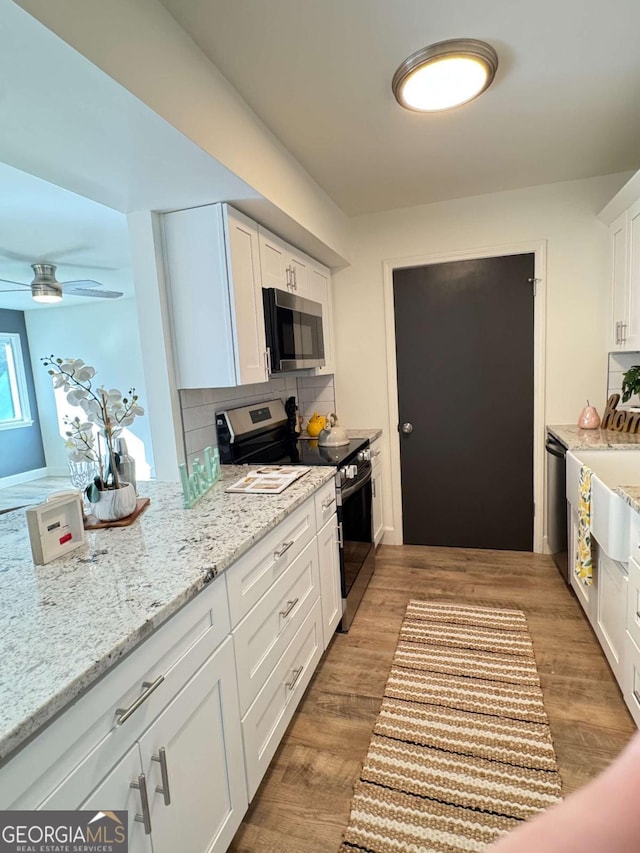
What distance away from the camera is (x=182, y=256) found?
1919 mm

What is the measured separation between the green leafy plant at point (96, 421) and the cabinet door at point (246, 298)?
57 cm

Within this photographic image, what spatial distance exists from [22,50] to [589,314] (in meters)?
3.00

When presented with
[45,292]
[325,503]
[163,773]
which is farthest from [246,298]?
[45,292]

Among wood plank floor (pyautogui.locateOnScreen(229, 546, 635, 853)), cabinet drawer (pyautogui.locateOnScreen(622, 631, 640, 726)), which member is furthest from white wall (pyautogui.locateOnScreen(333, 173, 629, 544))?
cabinet drawer (pyautogui.locateOnScreen(622, 631, 640, 726))

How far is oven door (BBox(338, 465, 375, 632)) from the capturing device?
7.35 feet

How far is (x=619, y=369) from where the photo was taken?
9.10ft

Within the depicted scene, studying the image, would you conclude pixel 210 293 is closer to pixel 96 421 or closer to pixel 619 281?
pixel 96 421

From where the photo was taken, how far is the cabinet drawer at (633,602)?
1499 millimetres

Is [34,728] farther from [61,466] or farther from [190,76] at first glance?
[61,466]

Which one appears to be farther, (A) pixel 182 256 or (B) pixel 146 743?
(A) pixel 182 256

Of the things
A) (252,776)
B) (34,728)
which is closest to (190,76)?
(34,728)

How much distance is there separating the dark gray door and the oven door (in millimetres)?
691

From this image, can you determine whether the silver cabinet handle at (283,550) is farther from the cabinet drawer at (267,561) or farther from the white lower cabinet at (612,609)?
the white lower cabinet at (612,609)

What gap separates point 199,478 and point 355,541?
1.09 metres
